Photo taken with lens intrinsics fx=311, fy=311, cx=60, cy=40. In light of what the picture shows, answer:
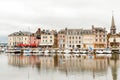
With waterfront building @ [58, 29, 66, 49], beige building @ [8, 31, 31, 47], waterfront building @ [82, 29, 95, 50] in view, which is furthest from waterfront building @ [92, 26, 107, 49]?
beige building @ [8, 31, 31, 47]

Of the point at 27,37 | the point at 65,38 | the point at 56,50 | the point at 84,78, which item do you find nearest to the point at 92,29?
the point at 65,38

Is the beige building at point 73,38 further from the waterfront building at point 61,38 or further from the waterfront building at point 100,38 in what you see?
the waterfront building at point 100,38

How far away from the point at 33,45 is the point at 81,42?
19133 millimetres

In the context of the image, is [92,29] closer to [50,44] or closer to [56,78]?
[50,44]

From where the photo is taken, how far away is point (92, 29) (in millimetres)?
111812

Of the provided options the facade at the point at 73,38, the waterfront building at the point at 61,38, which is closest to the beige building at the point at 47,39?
the waterfront building at the point at 61,38

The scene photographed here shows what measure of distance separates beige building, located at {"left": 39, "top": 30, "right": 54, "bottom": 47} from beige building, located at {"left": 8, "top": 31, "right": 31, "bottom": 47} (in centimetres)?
753

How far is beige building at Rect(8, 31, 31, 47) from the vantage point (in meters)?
124

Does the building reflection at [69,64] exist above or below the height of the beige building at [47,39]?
below

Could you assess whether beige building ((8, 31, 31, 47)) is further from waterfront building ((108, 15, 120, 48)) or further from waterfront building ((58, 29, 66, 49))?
waterfront building ((108, 15, 120, 48))

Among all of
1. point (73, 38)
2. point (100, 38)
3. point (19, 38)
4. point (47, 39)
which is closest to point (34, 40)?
point (19, 38)

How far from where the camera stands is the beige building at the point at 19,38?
406 feet

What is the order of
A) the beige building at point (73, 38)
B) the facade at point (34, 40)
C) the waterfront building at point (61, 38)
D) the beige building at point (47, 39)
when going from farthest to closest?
the facade at point (34, 40)
the beige building at point (47, 39)
the waterfront building at point (61, 38)
the beige building at point (73, 38)

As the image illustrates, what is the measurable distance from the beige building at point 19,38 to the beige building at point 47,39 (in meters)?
7.53
